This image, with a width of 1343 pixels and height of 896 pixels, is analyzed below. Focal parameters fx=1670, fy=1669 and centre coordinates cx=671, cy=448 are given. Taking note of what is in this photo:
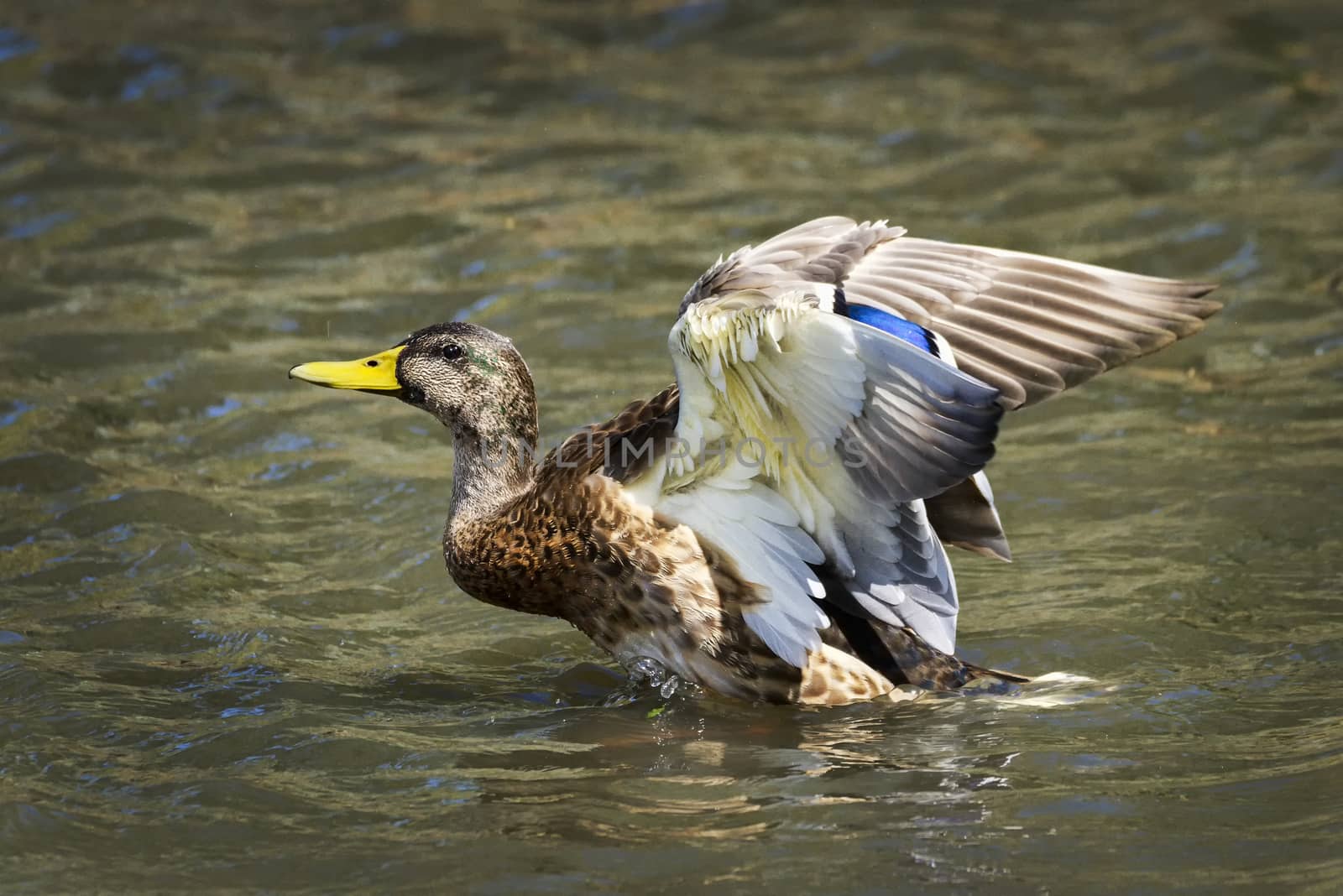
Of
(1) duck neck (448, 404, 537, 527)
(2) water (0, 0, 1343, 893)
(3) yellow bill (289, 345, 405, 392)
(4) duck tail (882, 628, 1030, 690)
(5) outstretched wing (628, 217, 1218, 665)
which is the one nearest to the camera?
(2) water (0, 0, 1343, 893)

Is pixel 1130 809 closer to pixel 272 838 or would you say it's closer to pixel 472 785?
pixel 472 785

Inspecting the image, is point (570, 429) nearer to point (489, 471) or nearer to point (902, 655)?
point (489, 471)

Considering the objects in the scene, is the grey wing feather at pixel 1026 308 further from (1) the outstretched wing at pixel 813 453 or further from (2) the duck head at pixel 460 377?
(2) the duck head at pixel 460 377

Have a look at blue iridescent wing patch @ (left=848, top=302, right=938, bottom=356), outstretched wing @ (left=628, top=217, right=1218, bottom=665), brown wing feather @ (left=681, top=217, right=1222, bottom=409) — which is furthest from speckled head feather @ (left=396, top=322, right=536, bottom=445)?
blue iridescent wing patch @ (left=848, top=302, right=938, bottom=356)

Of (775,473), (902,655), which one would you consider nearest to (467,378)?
(775,473)

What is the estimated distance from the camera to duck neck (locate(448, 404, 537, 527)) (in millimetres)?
5797

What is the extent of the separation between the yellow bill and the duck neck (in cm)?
31

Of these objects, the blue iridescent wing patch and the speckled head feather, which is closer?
the blue iridescent wing patch

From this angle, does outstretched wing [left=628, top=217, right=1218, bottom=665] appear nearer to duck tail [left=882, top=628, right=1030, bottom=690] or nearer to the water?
duck tail [left=882, top=628, right=1030, bottom=690]

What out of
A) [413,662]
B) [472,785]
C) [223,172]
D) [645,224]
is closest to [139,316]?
[223,172]

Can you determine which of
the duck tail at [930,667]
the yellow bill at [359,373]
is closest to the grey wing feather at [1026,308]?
the duck tail at [930,667]

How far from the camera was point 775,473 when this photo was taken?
16.8 ft

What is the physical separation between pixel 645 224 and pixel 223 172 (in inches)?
111

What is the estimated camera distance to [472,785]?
4.71m
